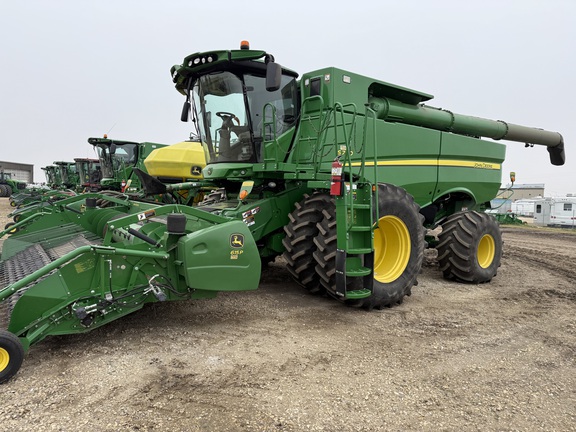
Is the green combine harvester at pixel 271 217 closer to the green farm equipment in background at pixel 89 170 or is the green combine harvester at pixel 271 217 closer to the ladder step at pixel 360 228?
the ladder step at pixel 360 228

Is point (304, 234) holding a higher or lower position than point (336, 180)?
lower

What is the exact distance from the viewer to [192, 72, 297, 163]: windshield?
4727mm

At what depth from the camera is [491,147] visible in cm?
696

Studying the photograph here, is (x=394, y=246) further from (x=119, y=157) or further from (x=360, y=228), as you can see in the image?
(x=119, y=157)

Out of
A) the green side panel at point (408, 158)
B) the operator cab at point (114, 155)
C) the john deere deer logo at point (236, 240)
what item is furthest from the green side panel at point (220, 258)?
the operator cab at point (114, 155)

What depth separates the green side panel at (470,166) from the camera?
6.12m

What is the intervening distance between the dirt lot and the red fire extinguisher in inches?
48.4

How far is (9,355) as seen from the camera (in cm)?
253

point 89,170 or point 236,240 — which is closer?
point 236,240

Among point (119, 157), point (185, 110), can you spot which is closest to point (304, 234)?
point (185, 110)

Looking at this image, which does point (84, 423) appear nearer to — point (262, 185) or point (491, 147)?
point (262, 185)

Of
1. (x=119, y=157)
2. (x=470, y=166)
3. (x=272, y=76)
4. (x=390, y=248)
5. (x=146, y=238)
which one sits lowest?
(x=390, y=248)

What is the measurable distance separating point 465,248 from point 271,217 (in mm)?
2893

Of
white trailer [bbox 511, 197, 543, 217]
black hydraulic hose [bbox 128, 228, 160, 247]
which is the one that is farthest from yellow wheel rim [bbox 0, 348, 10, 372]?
white trailer [bbox 511, 197, 543, 217]
